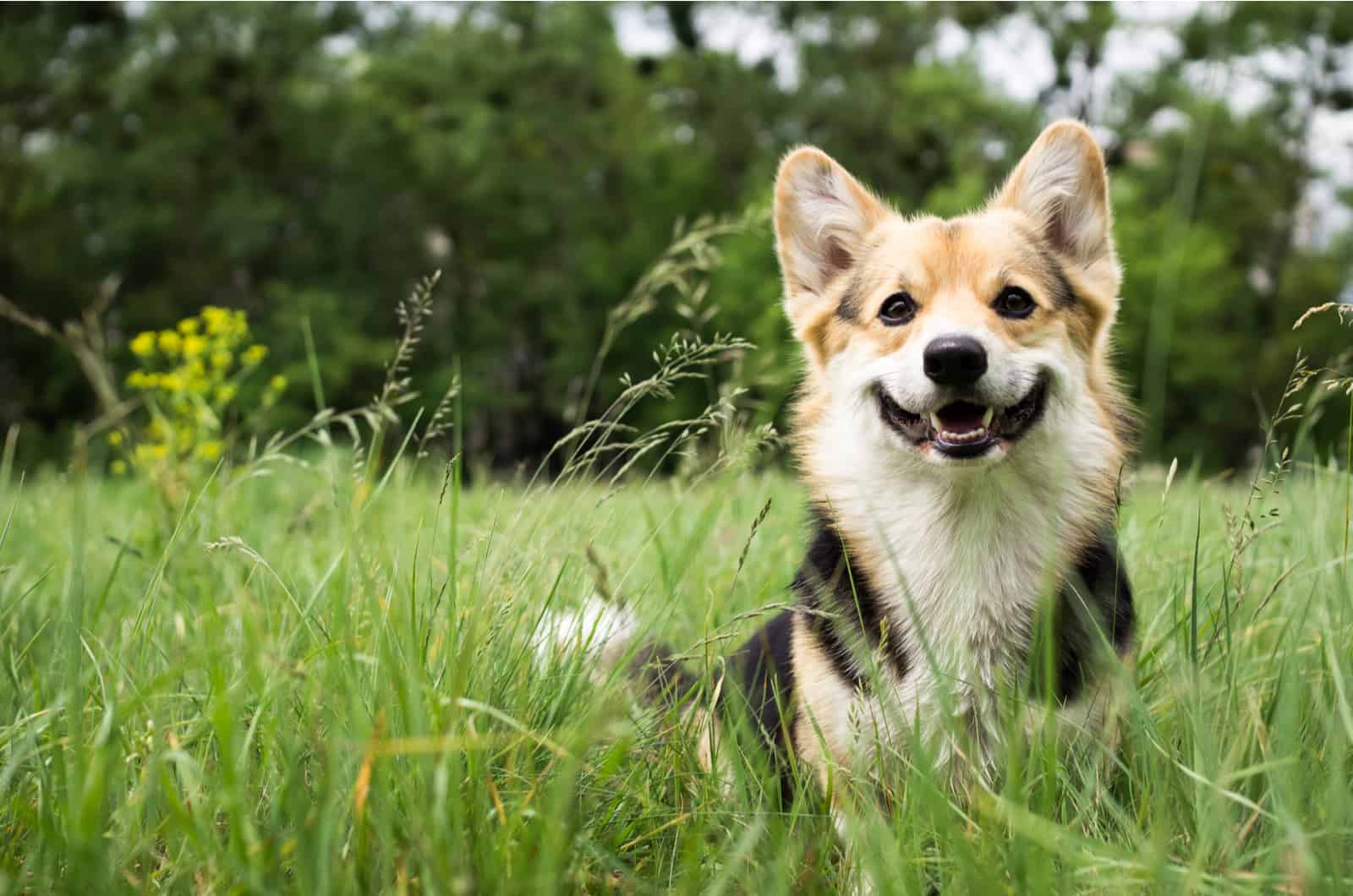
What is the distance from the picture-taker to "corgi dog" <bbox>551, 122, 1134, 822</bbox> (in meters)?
2.29

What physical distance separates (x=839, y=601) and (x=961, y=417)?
0.56m

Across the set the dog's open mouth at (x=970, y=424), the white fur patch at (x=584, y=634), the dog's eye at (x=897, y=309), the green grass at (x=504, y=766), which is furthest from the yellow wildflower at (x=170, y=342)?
the dog's open mouth at (x=970, y=424)

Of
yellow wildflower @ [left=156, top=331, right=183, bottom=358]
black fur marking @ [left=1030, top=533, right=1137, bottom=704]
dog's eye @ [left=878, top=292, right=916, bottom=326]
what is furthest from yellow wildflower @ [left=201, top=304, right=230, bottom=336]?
black fur marking @ [left=1030, top=533, right=1137, bottom=704]

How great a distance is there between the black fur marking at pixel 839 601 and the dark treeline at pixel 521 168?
19.3 m

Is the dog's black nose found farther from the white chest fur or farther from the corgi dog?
the white chest fur

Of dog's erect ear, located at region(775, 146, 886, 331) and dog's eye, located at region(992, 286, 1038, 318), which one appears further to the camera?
dog's erect ear, located at region(775, 146, 886, 331)

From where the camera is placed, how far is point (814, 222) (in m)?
3.22

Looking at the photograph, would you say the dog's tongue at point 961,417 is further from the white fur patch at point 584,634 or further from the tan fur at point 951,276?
the white fur patch at point 584,634

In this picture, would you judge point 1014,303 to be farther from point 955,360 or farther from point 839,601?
point 839,601

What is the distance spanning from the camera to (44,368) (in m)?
25.6

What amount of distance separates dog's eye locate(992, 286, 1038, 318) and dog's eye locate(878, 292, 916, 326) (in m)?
0.23

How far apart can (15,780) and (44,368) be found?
1104 inches

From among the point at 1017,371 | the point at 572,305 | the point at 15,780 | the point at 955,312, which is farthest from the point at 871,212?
the point at 572,305

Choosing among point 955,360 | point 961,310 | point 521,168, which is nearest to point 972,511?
point 955,360
